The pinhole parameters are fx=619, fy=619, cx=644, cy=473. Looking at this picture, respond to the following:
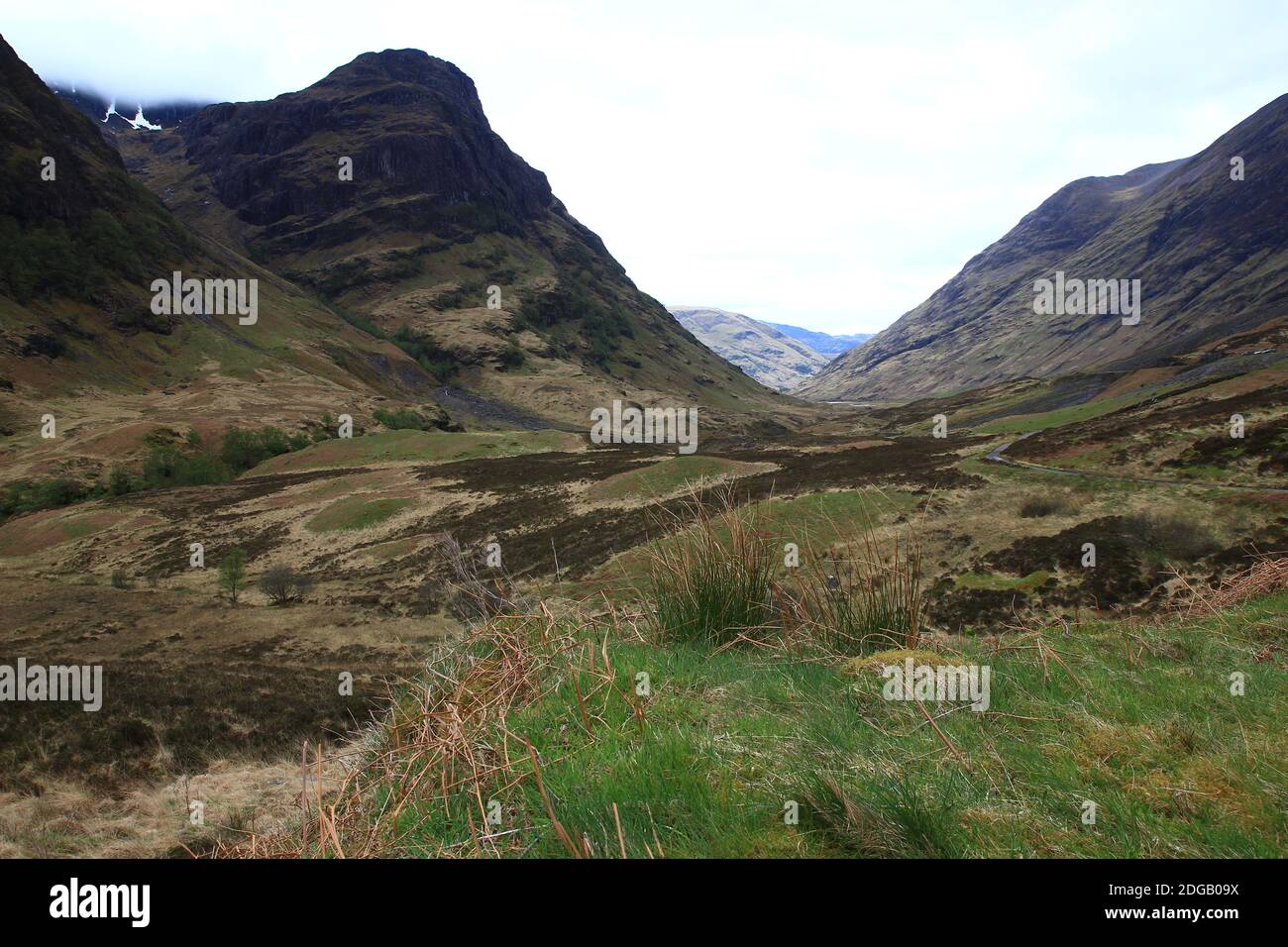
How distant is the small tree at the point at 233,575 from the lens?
26.5 meters

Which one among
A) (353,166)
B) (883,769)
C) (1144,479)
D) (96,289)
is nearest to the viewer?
(883,769)

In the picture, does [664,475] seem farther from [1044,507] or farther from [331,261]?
[331,261]

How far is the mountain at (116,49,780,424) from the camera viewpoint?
13250cm

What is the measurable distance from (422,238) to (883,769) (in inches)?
6793

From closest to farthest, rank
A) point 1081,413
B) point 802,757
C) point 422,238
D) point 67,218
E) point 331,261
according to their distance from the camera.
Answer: point 802,757 < point 1081,413 < point 67,218 < point 331,261 < point 422,238

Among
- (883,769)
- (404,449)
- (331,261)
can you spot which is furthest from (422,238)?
(883,769)

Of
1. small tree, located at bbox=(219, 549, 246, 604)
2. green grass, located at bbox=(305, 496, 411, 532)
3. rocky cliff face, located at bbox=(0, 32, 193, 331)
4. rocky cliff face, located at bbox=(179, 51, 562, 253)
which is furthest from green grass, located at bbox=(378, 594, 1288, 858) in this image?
rocky cliff face, located at bbox=(179, 51, 562, 253)

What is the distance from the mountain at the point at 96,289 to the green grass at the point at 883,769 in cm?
7752

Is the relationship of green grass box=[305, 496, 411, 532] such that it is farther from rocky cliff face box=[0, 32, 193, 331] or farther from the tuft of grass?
rocky cliff face box=[0, 32, 193, 331]

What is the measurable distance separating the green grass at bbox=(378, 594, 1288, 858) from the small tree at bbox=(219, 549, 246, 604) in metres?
28.0

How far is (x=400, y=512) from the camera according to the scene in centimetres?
3650

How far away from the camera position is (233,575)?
26469mm

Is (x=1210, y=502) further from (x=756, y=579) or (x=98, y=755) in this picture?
(x=98, y=755)

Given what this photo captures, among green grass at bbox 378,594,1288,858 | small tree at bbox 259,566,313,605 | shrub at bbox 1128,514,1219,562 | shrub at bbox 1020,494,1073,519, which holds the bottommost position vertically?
small tree at bbox 259,566,313,605
